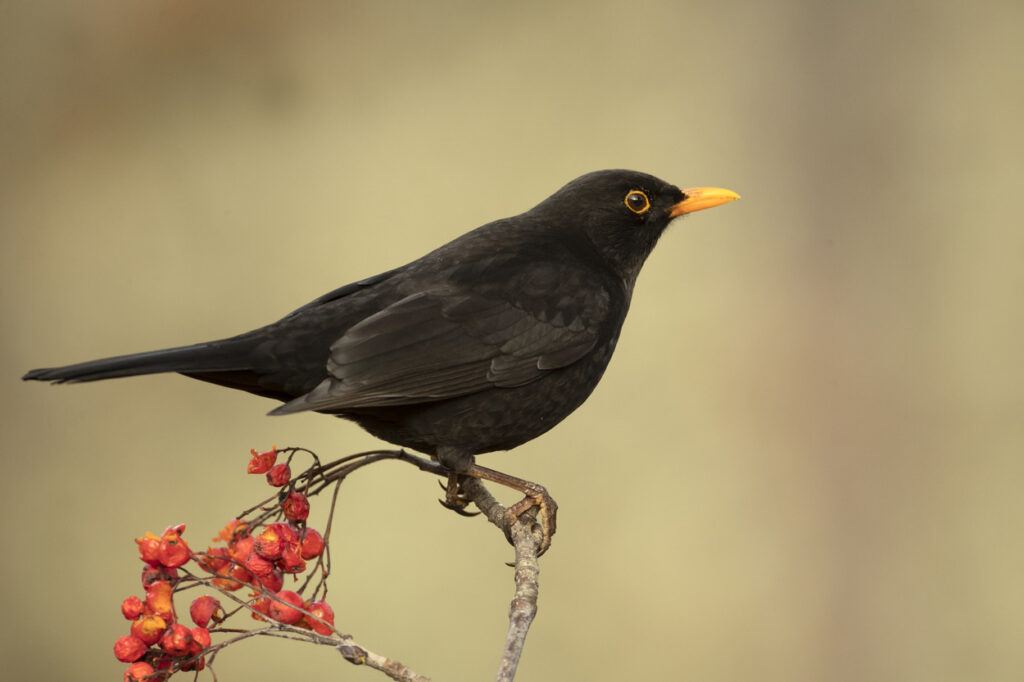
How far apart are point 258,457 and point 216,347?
420 millimetres

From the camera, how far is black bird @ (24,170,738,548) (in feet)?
8.26

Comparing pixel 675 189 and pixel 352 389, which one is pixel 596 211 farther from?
pixel 352 389

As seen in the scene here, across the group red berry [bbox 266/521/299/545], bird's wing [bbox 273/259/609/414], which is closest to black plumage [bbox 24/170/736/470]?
bird's wing [bbox 273/259/609/414]

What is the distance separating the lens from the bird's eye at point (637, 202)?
314 centimetres

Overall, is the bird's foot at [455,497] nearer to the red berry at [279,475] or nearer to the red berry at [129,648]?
the red berry at [279,475]

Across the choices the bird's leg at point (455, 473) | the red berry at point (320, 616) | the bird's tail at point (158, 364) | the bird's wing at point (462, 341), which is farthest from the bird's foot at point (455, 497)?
the red berry at point (320, 616)

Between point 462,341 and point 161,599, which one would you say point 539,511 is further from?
point 161,599

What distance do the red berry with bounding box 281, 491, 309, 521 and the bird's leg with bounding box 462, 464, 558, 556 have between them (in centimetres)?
64

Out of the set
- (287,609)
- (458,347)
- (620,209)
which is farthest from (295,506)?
(620,209)

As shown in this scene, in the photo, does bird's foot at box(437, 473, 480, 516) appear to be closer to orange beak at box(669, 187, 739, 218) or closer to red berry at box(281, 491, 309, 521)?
red berry at box(281, 491, 309, 521)

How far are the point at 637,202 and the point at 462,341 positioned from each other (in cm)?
87

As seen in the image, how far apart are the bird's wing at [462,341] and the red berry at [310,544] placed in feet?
1.06

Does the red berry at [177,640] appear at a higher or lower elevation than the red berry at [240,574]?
lower

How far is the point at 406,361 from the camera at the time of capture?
257 centimetres
